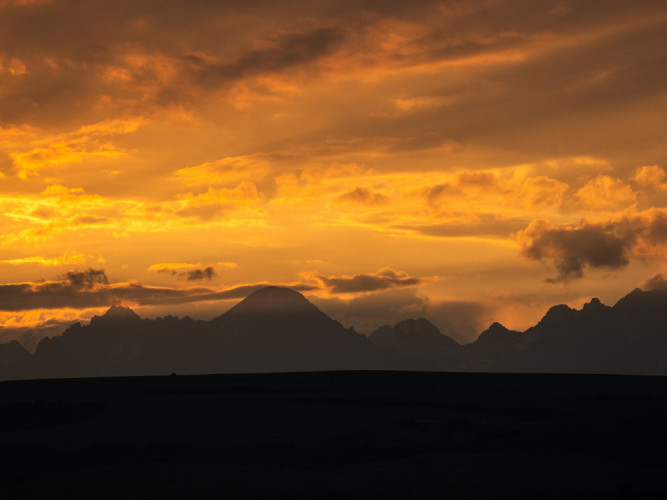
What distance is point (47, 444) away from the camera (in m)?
96.1

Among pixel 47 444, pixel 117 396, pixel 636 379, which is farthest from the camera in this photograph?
pixel 636 379

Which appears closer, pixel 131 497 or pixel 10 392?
pixel 131 497

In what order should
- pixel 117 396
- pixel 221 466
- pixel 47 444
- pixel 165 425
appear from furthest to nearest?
pixel 117 396, pixel 165 425, pixel 47 444, pixel 221 466

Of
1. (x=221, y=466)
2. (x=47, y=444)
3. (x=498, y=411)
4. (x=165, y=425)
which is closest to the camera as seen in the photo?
(x=221, y=466)

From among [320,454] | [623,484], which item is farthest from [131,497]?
[623,484]

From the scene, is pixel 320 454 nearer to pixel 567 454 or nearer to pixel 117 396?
pixel 567 454

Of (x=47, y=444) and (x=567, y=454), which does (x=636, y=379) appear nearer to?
(x=567, y=454)

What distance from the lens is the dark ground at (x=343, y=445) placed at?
6912cm

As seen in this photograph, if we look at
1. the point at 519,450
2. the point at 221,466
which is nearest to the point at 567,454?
the point at 519,450

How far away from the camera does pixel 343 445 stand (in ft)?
294

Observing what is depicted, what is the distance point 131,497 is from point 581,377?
13167 cm

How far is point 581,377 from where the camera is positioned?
598 feet

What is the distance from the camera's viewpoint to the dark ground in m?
69.1

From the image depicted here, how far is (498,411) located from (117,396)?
65.2m
